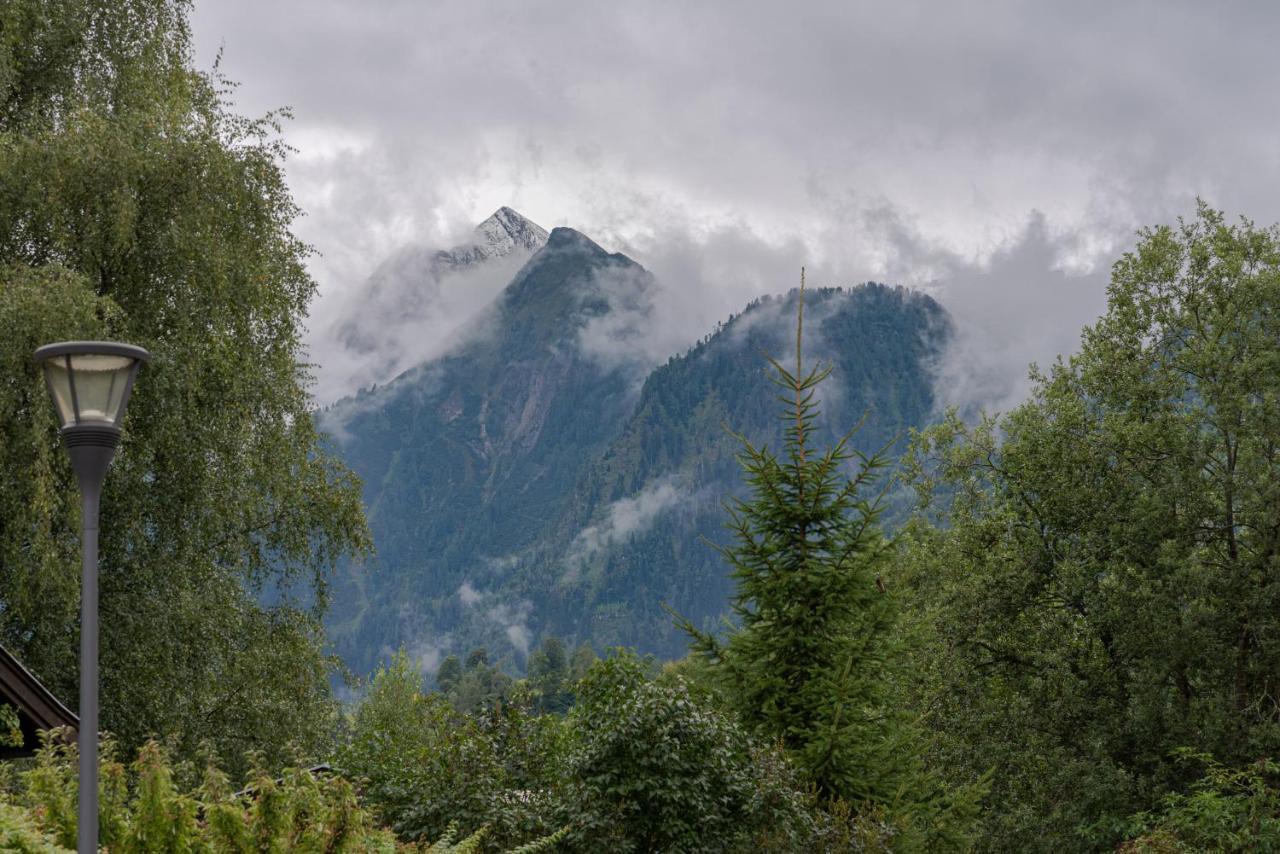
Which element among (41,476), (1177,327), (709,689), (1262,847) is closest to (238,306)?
(41,476)

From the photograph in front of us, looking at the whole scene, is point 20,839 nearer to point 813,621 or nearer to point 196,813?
point 196,813

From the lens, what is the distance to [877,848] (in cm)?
1291

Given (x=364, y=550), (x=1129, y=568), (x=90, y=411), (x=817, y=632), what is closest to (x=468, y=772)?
(x=817, y=632)

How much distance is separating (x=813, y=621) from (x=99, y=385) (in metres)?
10.5

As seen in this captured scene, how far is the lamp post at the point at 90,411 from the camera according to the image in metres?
6.88

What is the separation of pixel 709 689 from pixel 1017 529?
38.4ft

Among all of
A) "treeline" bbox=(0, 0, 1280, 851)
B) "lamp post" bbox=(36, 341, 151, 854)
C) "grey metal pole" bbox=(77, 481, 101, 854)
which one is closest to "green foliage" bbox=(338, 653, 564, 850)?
"treeline" bbox=(0, 0, 1280, 851)

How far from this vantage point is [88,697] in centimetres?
676

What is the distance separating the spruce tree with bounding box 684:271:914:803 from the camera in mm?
15266

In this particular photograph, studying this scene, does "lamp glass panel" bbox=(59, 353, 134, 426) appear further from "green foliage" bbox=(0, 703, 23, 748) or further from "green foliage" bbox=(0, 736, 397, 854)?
"green foliage" bbox=(0, 703, 23, 748)

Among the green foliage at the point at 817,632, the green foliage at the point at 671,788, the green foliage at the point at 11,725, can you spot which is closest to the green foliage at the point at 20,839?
the green foliage at the point at 11,725

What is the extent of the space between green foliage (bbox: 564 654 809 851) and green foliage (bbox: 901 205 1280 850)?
1045 centimetres

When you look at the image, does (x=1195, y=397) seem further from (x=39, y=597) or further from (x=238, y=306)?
(x=39, y=597)

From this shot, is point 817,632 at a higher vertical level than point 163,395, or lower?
lower
